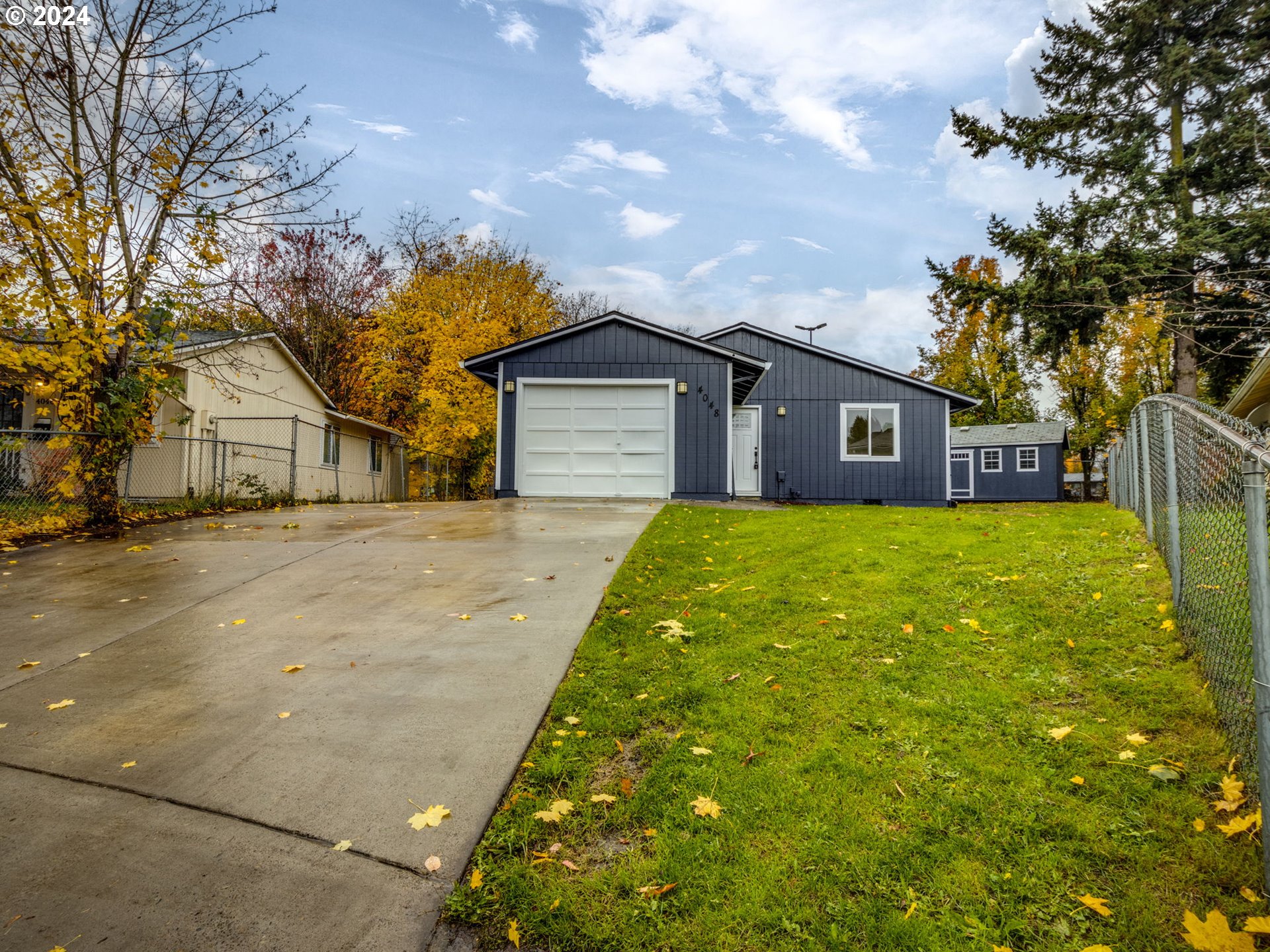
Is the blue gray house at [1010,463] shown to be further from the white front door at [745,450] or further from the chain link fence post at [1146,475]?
the chain link fence post at [1146,475]

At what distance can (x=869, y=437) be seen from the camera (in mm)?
17156

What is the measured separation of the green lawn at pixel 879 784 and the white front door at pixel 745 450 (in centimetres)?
1261

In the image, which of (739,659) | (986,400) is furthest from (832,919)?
(986,400)

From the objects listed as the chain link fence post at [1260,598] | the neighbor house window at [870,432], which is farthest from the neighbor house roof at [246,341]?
the neighbor house window at [870,432]

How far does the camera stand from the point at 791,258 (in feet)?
73.6

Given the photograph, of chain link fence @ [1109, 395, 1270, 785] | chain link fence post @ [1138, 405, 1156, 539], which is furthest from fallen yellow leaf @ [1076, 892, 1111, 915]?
chain link fence post @ [1138, 405, 1156, 539]

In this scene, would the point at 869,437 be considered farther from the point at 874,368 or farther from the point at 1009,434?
the point at 1009,434

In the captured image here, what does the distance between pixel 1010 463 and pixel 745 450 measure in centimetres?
1581

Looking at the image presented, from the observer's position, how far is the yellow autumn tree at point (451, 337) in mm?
23844

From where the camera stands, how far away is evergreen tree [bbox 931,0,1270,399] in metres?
13.5

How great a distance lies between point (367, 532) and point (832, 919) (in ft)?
26.2

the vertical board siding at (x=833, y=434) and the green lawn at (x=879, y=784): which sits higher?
the vertical board siding at (x=833, y=434)

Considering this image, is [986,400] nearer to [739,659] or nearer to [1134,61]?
[1134,61]

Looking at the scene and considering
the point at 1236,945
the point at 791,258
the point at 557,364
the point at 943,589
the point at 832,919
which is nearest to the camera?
the point at 1236,945
